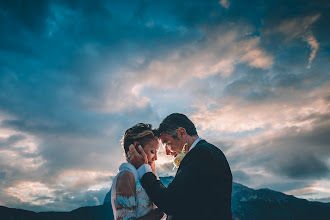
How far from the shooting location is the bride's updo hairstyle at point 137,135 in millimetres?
4520

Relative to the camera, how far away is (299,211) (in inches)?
6467

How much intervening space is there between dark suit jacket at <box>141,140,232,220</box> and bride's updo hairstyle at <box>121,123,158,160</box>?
1014mm

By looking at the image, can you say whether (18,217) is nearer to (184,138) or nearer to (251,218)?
(184,138)

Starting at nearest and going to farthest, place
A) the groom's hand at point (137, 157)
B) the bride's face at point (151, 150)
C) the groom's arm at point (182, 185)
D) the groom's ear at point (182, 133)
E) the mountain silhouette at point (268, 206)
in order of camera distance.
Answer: the groom's arm at point (182, 185) < the groom's hand at point (137, 157) < the bride's face at point (151, 150) < the groom's ear at point (182, 133) < the mountain silhouette at point (268, 206)

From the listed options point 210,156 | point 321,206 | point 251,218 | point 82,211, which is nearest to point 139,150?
point 210,156

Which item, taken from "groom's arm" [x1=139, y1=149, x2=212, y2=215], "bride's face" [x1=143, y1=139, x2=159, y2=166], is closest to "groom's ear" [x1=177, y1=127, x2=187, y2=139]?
"bride's face" [x1=143, y1=139, x2=159, y2=166]

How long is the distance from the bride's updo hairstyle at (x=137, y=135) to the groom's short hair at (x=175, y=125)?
421 mm

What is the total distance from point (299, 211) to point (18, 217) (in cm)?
19139

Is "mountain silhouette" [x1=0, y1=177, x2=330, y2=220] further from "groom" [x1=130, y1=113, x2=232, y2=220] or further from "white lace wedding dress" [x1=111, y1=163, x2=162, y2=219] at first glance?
"groom" [x1=130, y1=113, x2=232, y2=220]

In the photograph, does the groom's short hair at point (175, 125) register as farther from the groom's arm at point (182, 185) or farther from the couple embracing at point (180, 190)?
the groom's arm at point (182, 185)

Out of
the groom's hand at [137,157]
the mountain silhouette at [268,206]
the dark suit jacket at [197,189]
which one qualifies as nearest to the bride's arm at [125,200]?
the dark suit jacket at [197,189]

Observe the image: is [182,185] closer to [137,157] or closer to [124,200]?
[124,200]

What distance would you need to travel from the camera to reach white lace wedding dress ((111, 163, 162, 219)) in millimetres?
3459

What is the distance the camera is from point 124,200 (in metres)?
3.49
